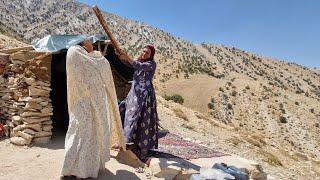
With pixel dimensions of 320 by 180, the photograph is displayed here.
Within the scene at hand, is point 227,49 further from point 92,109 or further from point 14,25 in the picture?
point 92,109

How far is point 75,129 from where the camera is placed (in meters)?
6.21

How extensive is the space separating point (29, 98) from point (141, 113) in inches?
94.6

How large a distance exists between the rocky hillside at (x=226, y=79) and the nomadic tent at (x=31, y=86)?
809cm

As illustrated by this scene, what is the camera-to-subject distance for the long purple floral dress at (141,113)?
790 cm

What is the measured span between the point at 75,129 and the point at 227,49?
87.4 meters

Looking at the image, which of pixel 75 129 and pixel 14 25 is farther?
pixel 14 25

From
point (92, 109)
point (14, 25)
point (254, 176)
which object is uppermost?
point (14, 25)

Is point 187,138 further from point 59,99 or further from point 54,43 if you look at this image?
point 54,43

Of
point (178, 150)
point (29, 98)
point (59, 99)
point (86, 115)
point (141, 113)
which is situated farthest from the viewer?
point (59, 99)

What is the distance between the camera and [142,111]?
797 centimetres

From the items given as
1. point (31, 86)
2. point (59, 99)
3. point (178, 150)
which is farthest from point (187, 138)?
point (31, 86)

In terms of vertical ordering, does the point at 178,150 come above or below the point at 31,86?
below

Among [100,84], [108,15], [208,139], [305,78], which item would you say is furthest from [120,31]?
[100,84]

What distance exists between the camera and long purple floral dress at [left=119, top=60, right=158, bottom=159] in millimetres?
7902
